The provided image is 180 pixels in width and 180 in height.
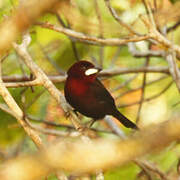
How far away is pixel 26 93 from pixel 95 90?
0.55m

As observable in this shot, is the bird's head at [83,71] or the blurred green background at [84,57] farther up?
the bird's head at [83,71]

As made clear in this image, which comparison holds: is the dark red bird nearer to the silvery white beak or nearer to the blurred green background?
the silvery white beak

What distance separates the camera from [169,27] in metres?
4.46

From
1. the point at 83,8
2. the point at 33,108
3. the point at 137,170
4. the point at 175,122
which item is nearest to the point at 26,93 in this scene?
the point at 33,108

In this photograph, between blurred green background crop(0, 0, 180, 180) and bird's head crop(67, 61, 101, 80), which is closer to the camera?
bird's head crop(67, 61, 101, 80)

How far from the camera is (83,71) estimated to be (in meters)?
3.50

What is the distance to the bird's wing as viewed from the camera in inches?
140

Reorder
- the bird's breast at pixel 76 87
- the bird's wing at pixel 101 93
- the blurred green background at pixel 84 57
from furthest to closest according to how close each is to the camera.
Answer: the blurred green background at pixel 84 57 < the bird's wing at pixel 101 93 < the bird's breast at pixel 76 87

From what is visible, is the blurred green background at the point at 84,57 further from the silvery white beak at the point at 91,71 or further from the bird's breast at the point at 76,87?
the silvery white beak at the point at 91,71

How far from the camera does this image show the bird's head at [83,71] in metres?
3.48

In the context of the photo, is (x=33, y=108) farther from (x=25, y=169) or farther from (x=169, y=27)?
(x=25, y=169)

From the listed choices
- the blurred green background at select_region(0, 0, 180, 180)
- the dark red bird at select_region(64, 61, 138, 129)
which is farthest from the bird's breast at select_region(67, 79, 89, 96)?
the blurred green background at select_region(0, 0, 180, 180)

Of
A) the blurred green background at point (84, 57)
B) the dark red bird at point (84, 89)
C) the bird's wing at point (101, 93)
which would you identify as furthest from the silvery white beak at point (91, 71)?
the blurred green background at point (84, 57)

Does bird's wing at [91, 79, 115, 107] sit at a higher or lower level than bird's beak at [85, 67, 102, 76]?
lower
